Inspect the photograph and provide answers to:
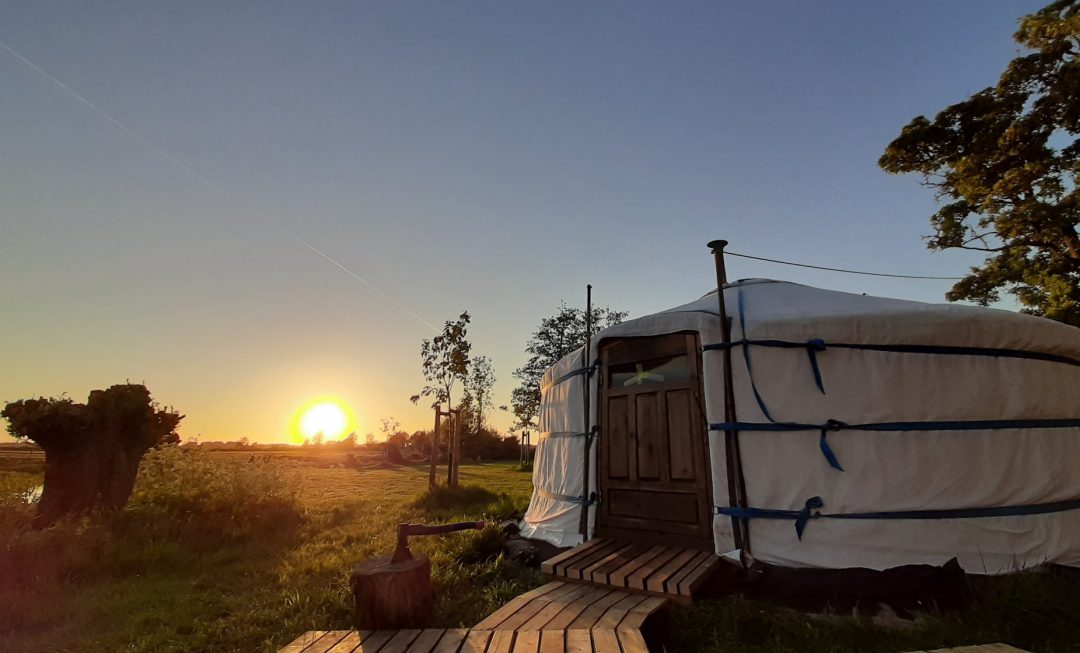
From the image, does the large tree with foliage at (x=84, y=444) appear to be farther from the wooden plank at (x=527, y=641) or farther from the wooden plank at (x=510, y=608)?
the wooden plank at (x=527, y=641)

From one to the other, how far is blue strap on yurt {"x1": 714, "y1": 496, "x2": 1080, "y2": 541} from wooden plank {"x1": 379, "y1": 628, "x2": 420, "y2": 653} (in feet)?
7.74

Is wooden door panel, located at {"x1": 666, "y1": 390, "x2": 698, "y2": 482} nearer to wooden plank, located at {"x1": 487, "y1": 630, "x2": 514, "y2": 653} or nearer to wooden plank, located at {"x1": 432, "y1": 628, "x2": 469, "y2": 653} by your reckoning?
wooden plank, located at {"x1": 487, "y1": 630, "x2": 514, "y2": 653}

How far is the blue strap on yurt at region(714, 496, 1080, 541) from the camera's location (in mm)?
3502

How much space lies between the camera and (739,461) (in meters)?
3.83

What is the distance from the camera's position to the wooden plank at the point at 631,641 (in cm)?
226

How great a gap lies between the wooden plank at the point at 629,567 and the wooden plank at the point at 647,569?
0.10ft

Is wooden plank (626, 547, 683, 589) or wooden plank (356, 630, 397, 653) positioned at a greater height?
wooden plank (626, 547, 683, 589)

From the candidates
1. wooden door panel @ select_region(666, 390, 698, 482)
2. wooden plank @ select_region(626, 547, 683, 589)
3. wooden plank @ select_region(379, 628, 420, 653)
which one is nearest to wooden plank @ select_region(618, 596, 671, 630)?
wooden plank @ select_region(626, 547, 683, 589)

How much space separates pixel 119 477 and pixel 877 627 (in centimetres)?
750

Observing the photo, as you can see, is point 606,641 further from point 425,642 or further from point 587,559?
point 587,559

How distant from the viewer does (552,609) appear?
9.75 ft

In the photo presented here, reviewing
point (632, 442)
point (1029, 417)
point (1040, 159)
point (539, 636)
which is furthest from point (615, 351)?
point (1040, 159)

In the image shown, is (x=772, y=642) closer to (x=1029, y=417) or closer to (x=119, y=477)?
(x=1029, y=417)

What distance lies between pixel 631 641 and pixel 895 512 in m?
2.34
